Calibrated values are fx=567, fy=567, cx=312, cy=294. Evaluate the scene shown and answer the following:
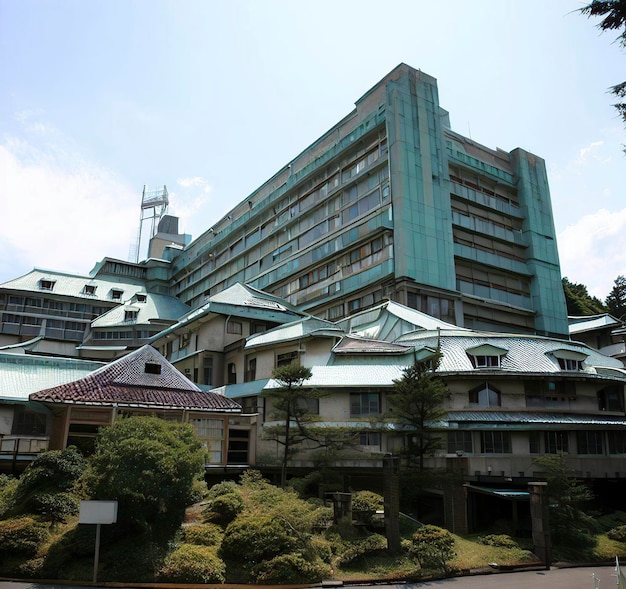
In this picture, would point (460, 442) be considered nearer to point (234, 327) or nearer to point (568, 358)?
point (568, 358)

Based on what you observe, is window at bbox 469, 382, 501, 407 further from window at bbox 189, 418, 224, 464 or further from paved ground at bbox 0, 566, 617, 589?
window at bbox 189, 418, 224, 464

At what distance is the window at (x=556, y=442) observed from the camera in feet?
94.7

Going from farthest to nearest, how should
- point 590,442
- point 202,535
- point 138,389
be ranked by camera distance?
point 590,442, point 138,389, point 202,535

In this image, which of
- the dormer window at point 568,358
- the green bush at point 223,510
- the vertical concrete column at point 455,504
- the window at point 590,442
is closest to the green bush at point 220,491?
the green bush at point 223,510

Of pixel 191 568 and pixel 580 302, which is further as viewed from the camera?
A: pixel 580 302

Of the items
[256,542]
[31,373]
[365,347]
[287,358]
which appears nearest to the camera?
[256,542]

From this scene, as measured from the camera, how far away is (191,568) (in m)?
15.7

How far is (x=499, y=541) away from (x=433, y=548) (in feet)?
15.0

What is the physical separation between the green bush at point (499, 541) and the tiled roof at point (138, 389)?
12003 millimetres

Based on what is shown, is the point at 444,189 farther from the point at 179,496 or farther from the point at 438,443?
the point at 179,496

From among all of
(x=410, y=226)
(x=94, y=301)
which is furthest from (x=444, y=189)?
(x=94, y=301)

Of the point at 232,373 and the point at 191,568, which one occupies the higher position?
the point at 232,373

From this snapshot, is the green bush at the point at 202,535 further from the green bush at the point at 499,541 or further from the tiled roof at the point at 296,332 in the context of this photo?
the tiled roof at the point at 296,332

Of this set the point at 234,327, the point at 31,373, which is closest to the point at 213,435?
the point at 31,373
